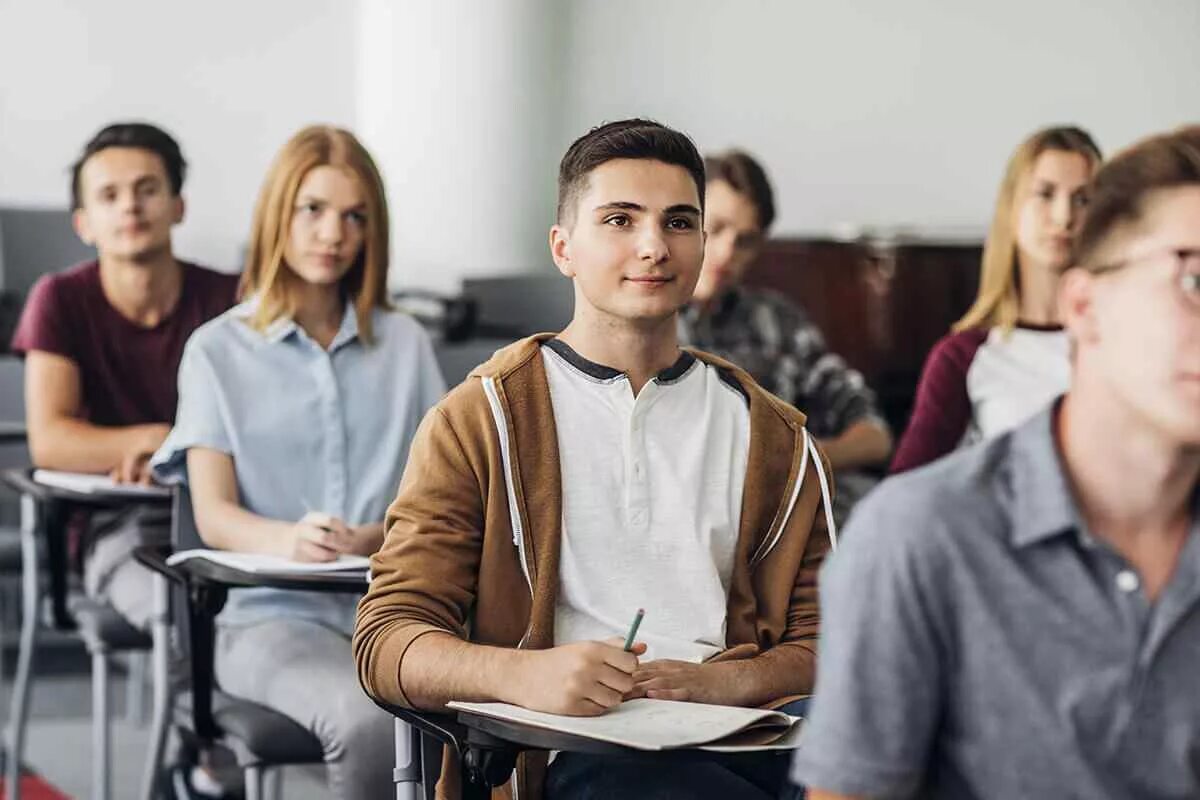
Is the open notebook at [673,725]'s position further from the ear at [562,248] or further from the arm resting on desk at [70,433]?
the arm resting on desk at [70,433]

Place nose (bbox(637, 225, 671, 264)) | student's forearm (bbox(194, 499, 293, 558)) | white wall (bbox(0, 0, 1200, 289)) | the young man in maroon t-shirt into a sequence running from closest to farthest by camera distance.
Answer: nose (bbox(637, 225, 671, 264)), student's forearm (bbox(194, 499, 293, 558)), the young man in maroon t-shirt, white wall (bbox(0, 0, 1200, 289))

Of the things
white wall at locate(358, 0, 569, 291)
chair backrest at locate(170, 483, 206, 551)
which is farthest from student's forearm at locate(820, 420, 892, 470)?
white wall at locate(358, 0, 569, 291)

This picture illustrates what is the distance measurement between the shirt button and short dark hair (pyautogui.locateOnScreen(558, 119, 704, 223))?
0.91 m

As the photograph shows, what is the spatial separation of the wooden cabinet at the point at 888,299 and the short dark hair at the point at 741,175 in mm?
1769

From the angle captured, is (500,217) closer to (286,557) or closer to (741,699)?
(286,557)

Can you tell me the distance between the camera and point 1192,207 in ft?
4.42

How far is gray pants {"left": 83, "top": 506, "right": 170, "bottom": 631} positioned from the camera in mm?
3238

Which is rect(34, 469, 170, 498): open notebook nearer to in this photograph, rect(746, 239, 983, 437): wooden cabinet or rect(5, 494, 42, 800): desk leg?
rect(5, 494, 42, 800): desk leg

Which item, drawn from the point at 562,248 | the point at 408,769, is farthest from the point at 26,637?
the point at 562,248

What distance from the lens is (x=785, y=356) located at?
3895 millimetres

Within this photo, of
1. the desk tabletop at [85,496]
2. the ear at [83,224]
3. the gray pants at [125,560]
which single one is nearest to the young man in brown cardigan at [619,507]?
the desk tabletop at [85,496]

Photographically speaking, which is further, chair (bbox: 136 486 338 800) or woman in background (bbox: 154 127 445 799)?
woman in background (bbox: 154 127 445 799)

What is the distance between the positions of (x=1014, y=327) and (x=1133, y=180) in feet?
6.61

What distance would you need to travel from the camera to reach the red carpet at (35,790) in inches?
152
